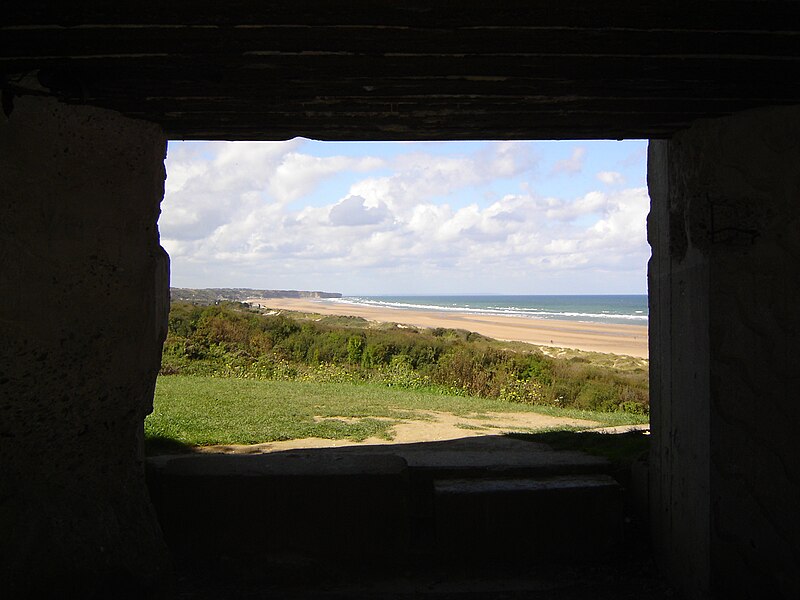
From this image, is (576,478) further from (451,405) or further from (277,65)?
(451,405)

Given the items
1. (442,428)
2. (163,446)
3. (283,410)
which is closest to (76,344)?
(163,446)

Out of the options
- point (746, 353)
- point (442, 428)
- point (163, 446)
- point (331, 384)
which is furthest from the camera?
point (331, 384)

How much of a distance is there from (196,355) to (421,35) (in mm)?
15408

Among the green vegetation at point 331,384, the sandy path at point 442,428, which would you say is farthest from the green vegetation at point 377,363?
the sandy path at point 442,428

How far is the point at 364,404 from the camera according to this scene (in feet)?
34.2

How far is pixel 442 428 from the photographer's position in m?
8.38

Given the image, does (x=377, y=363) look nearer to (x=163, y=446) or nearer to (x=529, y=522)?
(x=163, y=446)

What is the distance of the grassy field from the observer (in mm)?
7656

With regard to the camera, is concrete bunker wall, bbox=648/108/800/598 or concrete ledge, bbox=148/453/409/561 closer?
concrete bunker wall, bbox=648/108/800/598

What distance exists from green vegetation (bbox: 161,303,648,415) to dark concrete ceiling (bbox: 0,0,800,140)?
8.73 meters

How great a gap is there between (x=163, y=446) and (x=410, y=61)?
4.86m

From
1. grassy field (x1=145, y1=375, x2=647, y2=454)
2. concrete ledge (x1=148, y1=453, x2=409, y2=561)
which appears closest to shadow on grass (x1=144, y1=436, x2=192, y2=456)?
grassy field (x1=145, y1=375, x2=647, y2=454)

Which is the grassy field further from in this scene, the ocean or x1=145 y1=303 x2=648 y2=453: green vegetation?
the ocean

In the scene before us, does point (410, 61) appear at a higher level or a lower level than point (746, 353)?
higher
